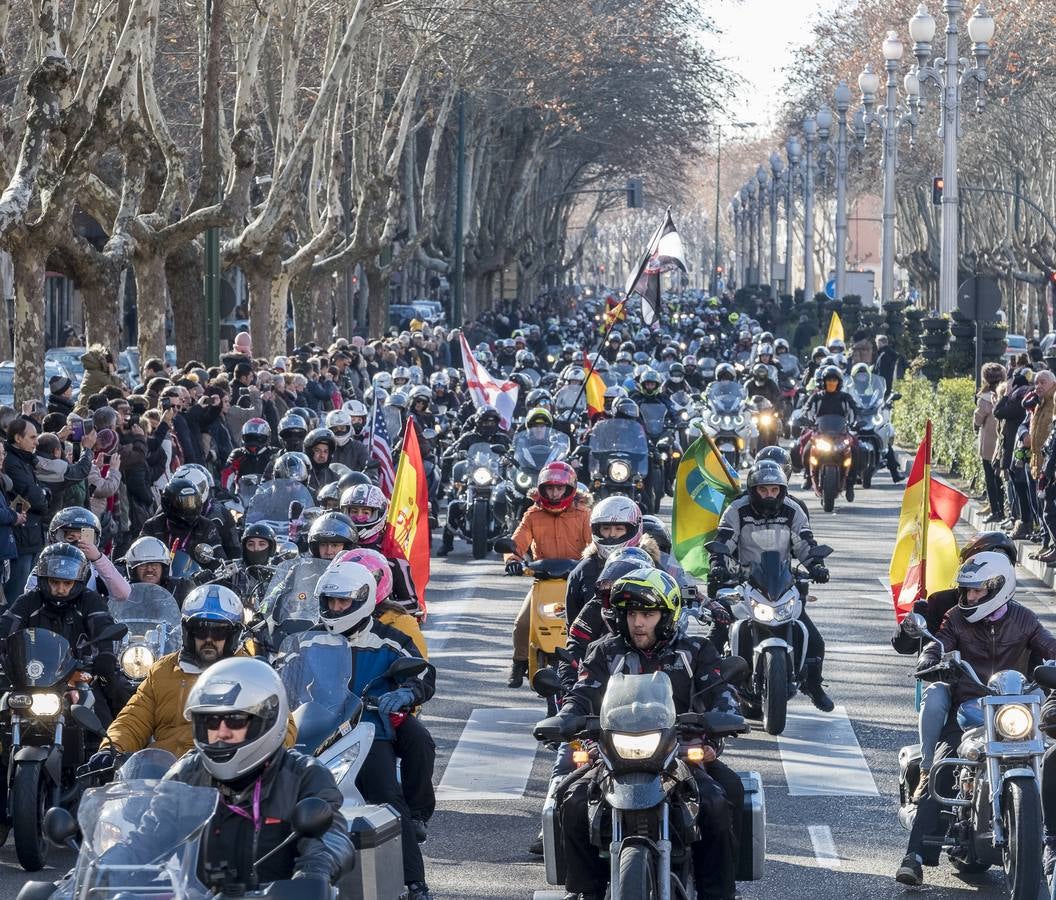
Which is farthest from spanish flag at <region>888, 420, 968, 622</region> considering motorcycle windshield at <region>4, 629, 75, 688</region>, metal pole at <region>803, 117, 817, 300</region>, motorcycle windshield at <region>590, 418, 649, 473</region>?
metal pole at <region>803, 117, 817, 300</region>

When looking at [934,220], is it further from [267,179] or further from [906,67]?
[267,179]

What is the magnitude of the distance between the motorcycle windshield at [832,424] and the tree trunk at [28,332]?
28.6ft

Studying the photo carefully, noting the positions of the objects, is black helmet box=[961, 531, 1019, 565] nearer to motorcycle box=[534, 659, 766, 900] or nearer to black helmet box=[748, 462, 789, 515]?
motorcycle box=[534, 659, 766, 900]

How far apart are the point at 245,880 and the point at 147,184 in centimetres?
2453

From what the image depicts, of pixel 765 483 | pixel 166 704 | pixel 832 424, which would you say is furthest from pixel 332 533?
pixel 832 424

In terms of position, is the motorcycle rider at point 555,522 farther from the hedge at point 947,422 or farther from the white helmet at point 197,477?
the hedge at point 947,422

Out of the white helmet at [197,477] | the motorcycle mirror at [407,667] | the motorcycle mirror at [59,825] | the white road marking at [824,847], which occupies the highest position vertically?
the white helmet at [197,477]

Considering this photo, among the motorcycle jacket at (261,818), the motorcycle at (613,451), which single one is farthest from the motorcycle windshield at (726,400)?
the motorcycle jacket at (261,818)

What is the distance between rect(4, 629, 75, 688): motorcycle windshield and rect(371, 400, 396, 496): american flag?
8.90 m

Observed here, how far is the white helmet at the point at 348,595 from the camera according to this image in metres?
8.98

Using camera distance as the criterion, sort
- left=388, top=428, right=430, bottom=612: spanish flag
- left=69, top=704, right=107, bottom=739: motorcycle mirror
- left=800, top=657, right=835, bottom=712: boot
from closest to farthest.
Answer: left=69, top=704, right=107, bottom=739: motorcycle mirror → left=800, top=657, right=835, bottom=712: boot → left=388, top=428, right=430, bottom=612: spanish flag

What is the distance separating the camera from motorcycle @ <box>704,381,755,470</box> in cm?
2795

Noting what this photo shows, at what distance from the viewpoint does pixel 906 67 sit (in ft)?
211

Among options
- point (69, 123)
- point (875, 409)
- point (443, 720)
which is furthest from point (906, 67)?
point (443, 720)
